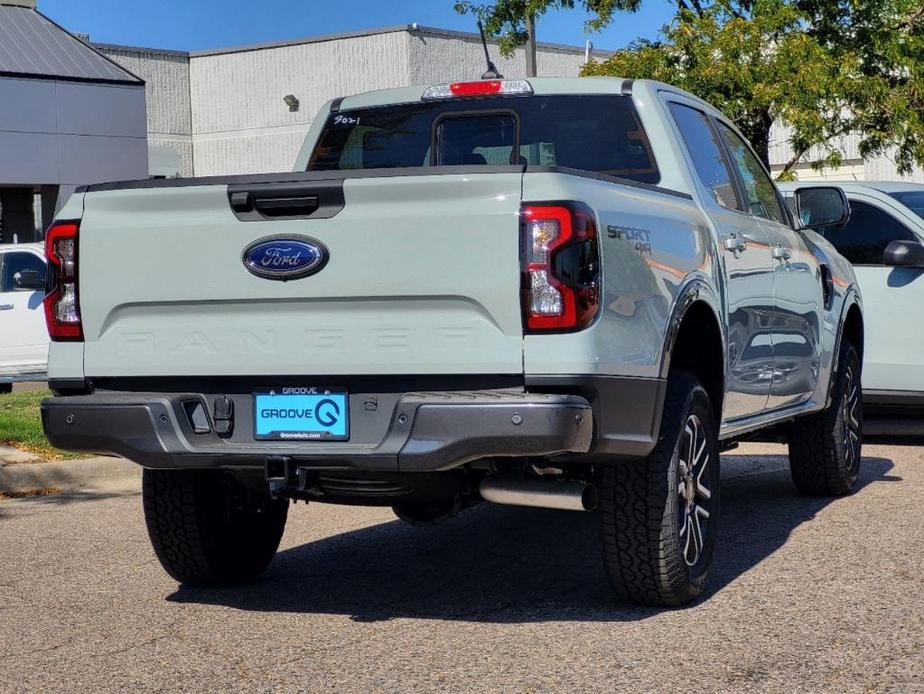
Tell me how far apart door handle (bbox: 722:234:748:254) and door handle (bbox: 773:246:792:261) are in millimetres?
526

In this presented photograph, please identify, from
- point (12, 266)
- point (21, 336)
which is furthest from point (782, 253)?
point (12, 266)

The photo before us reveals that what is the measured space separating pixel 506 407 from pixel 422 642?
0.90m

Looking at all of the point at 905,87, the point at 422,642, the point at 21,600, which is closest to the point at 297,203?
the point at 422,642

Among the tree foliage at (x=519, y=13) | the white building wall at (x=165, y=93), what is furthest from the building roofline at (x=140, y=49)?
the tree foliage at (x=519, y=13)

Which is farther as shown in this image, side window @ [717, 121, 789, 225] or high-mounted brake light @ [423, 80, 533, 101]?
side window @ [717, 121, 789, 225]

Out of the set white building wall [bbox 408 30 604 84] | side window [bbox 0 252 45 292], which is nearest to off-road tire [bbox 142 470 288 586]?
side window [bbox 0 252 45 292]

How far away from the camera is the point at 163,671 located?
15.7 ft

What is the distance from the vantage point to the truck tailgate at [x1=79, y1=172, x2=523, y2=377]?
4797 mm

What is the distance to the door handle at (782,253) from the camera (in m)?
7.06

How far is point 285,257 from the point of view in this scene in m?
5.00

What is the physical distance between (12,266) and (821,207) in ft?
36.5

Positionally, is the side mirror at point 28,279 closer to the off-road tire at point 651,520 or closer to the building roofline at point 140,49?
the off-road tire at point 651,520

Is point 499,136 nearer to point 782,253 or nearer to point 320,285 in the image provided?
point 782,253

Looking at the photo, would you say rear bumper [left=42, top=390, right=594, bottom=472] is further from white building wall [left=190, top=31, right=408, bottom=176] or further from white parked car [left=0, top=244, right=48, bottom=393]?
white building wall [left=190, top=31, right=408, bottom=176]
